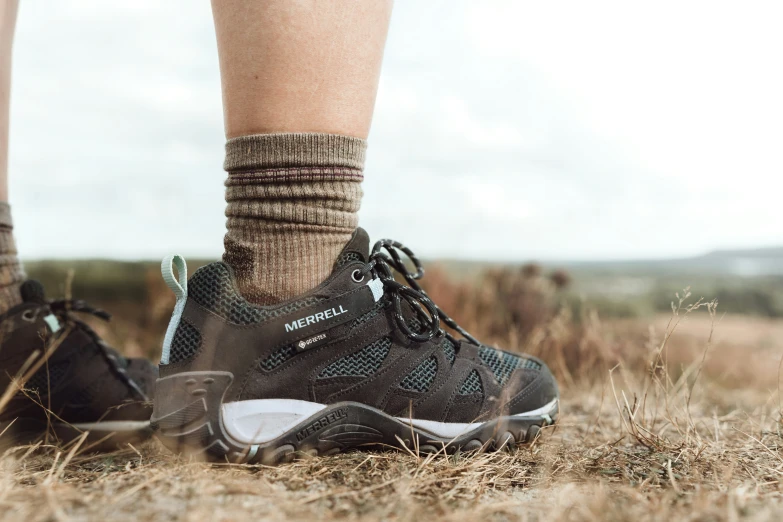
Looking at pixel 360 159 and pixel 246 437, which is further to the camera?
pixel 360 159

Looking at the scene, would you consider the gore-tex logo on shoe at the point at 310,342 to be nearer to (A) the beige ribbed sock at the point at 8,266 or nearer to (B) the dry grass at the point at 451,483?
(B) the dry grass at the point at 451,483

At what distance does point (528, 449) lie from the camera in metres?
1.61

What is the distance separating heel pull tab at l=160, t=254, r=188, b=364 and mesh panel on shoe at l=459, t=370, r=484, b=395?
28.8 inches

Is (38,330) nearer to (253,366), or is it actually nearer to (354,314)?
(253,366)

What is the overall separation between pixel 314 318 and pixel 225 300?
0.21 metres

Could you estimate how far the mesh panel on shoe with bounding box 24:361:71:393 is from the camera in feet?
5.65

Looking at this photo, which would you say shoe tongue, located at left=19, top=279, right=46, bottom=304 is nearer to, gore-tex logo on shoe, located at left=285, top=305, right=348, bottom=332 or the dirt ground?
the dirt ground

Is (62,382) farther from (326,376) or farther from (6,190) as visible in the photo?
(326,376)

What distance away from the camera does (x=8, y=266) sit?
180 centimetres

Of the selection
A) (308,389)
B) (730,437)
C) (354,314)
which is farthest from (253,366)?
(730,437)

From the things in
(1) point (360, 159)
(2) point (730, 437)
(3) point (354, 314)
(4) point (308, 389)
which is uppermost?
(1) point (360, 159)

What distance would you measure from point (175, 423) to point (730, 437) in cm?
162

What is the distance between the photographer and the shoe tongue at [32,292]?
70.3 inches

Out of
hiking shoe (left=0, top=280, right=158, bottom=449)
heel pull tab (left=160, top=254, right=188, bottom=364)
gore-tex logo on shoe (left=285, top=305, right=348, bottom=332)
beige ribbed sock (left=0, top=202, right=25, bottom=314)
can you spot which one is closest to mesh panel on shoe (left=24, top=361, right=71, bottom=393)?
hiking shoe (left=0, top=280, right=158, bottom=449)
